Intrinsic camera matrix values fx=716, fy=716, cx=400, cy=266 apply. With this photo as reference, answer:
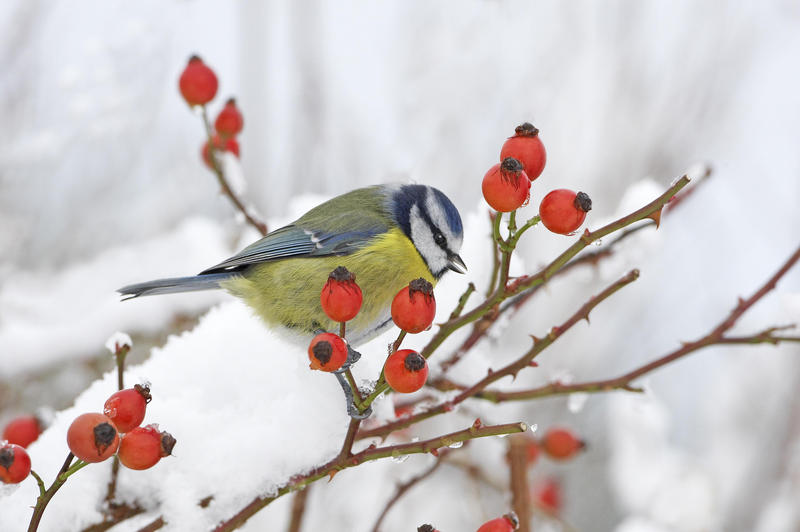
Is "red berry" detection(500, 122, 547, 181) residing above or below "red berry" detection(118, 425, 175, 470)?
above

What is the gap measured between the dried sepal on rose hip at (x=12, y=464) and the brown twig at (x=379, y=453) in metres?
0.33

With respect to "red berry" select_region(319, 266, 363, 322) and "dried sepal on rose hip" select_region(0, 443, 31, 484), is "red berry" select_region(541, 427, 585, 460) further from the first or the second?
"dried sepal on rose hip" select_region(0, 443, 31, 484)

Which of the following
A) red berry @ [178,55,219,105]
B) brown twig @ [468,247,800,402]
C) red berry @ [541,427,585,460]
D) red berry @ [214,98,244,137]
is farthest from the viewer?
red berry @ [541,427,585,460]

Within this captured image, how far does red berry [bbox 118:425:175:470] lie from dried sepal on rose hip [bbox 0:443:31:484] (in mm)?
136

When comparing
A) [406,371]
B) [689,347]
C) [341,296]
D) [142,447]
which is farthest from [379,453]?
[689,347]

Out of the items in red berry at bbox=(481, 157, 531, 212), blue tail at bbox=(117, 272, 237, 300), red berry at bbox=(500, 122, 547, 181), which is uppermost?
blue tail at bbox=(117, 272, 237, 300)

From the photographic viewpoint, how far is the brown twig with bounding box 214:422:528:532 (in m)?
0.97

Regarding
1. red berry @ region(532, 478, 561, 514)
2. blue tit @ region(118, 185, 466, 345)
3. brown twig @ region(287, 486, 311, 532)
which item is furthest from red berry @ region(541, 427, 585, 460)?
brown twig @ region(287, 486, 311, 532)

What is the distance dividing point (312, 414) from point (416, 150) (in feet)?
6.90

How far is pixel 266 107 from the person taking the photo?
363 cm

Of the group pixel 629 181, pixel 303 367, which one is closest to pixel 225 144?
pixel 303 367

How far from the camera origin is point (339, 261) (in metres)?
2.06

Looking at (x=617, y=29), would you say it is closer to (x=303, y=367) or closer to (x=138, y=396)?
(x=303, y=367)

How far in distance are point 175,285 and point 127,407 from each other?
0.97 meters
